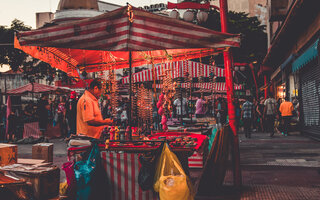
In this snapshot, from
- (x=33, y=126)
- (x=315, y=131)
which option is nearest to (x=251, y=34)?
(x=315, y=131)

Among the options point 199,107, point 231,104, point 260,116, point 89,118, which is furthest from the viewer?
point 260,116

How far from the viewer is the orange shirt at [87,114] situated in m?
5.78

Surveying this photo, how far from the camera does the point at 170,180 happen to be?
4367mm

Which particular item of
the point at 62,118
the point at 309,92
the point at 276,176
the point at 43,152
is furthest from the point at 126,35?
the point at 62,118

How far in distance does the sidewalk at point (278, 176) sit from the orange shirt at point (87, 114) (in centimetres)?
220

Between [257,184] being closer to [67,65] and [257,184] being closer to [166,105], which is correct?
[166,105]

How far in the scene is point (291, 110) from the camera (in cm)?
1605

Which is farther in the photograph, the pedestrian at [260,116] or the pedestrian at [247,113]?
the pedestrian at [260,116]

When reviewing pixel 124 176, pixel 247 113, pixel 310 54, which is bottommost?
pixel 124 176

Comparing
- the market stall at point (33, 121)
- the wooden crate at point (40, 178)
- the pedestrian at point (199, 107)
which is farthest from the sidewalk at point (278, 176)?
the market stall at point (33, 121)

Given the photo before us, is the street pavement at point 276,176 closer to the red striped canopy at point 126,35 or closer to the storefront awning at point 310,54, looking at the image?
the red striped canopy at point 126,35

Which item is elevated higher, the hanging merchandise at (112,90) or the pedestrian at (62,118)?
the hanging merchandise at (112,90)

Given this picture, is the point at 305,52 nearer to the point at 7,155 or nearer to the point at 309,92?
the point at 309,92

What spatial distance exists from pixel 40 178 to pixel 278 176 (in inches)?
197
